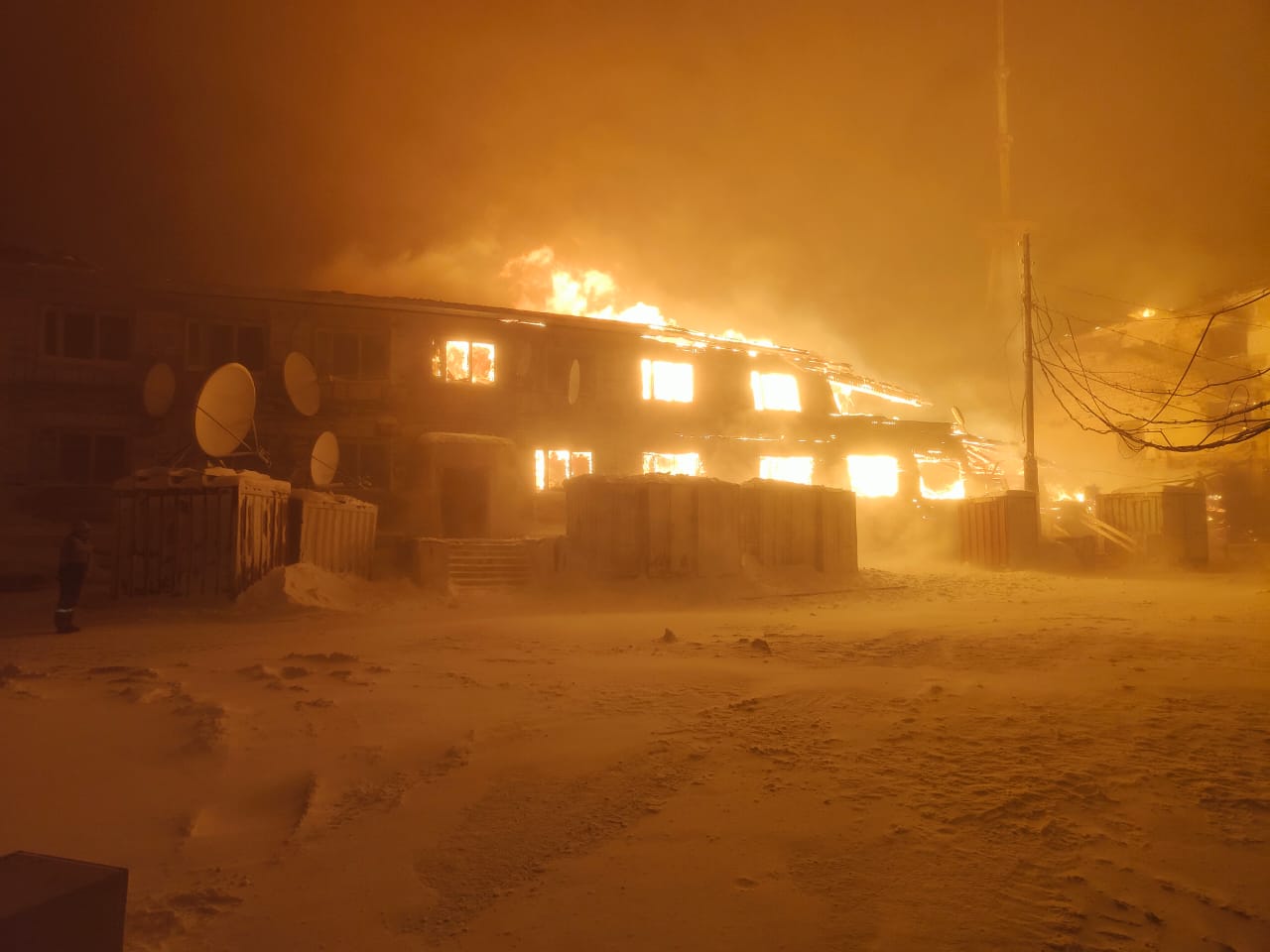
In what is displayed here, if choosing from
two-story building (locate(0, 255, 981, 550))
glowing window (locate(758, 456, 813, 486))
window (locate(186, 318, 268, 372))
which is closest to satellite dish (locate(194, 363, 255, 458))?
two-story building (locate(0, 255, 981, 550))

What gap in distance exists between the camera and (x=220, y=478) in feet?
43.3

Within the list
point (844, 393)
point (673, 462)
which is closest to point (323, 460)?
point (673, 462)

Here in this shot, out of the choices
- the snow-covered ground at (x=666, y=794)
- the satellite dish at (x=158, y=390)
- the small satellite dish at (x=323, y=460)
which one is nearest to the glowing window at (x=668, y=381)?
the small satellite dish at (x=323, y=460)

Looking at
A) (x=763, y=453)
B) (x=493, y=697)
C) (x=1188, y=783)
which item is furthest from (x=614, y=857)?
(x=763, y=453)

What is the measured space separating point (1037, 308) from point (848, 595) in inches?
489

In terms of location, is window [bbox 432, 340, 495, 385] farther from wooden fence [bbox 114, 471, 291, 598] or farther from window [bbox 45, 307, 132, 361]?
wooden fence [bbox 114, 471, 291, 598]

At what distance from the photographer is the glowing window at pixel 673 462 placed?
80.4 ft

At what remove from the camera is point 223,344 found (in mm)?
20578

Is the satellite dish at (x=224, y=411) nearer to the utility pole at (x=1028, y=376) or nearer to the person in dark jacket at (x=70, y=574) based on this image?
the person in dark jacket at (x=70, y=574)

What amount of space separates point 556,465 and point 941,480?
18459 millimetres

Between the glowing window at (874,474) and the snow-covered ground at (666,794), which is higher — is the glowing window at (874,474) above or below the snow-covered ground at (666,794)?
above

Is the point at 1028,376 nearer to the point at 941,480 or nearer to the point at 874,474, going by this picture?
the point at 874,474

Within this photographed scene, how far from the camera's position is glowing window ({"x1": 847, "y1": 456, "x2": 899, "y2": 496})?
2731cm

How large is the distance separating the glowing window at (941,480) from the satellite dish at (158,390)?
26565mm
